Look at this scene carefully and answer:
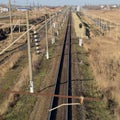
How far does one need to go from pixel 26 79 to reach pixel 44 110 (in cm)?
664

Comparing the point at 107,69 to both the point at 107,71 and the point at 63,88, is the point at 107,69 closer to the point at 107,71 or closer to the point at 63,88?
the point at 107,71

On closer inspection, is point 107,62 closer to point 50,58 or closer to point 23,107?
point 50,58

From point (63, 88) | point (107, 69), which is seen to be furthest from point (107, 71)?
point (63, 88)

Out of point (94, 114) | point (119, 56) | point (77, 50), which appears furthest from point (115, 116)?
point (77, 50)

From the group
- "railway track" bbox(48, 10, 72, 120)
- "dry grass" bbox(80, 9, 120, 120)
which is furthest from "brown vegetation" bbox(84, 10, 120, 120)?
"railway track" bbox(48, 10, 72, 120)

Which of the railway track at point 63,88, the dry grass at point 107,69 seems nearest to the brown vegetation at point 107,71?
the dry grass at point 107,69

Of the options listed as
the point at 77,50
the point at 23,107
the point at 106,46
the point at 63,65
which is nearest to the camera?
the point at 23,107

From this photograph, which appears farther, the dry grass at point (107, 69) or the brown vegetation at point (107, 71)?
the dry grass at point (107, 69)

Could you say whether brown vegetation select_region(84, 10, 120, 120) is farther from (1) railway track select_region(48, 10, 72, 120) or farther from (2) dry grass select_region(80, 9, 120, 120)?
(1) railway track select_region(48, 10, 72, 120)

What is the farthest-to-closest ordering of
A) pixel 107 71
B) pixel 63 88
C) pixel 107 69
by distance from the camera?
pixel 107 69 → pixel 107 71 → pixel 63 88

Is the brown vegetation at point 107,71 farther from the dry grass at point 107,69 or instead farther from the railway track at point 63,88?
the railway track at point 63,88

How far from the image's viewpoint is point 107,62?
28578 mm

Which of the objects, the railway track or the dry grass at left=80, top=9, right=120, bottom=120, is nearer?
the railway track

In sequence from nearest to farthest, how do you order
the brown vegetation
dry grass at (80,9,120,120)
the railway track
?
the railway track → the brown vegetation → dry grass at (80,9,120,120)
